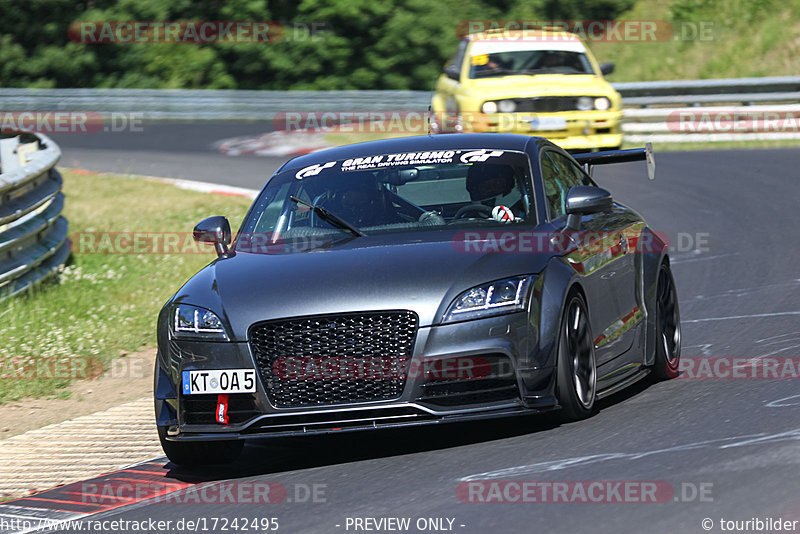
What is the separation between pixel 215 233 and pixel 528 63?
488 inches

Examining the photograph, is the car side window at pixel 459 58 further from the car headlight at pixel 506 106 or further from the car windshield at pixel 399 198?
the car windshield at pixel 399 198

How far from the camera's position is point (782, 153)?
815 inches

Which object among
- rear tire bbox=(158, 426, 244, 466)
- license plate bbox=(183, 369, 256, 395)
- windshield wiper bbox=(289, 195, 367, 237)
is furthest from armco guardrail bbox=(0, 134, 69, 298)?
license plate bbox=(183, 369, 256, 395)

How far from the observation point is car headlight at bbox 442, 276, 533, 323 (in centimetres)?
632

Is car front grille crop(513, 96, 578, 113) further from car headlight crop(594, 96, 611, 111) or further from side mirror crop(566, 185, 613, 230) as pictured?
side mirror crop(566, 185, 613, 230)

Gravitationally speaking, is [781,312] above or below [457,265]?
below

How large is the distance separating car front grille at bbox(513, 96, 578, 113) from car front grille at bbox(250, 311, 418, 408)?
1232 cm

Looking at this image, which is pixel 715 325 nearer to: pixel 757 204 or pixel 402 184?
pixel 402 184

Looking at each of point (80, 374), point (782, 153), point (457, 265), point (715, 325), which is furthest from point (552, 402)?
point (782, 153)

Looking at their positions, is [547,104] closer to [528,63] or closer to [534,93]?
[534,93]

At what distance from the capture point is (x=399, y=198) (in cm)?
761

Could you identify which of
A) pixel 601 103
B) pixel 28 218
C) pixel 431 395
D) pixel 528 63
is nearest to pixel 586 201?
pixel 431 395

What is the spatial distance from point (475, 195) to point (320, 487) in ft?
7.03

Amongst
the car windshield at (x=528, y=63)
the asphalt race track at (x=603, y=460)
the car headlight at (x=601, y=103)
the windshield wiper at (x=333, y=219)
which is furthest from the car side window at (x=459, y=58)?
the windshield wiper at (x=333, y=219)
